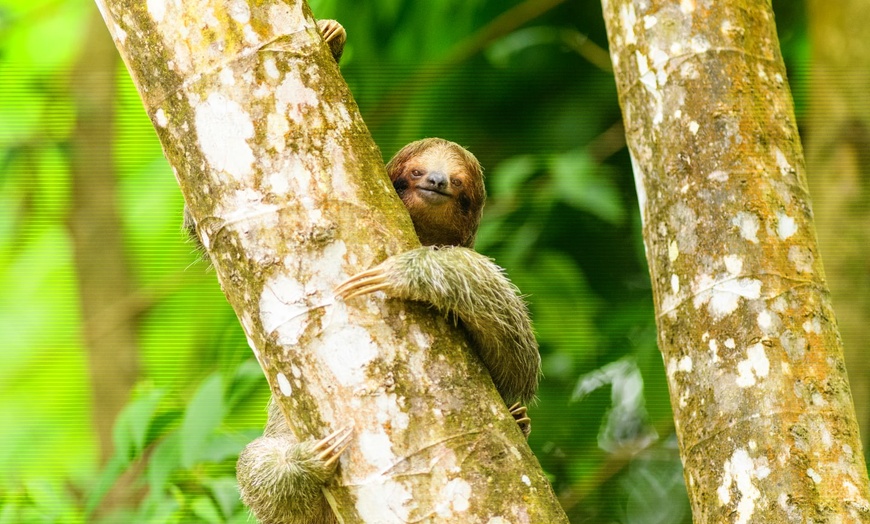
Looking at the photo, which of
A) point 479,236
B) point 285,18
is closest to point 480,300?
point 285,18

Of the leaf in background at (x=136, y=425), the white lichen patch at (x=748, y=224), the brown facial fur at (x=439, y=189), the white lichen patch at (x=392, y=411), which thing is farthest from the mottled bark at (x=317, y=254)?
the leaf in background at (x=136, y=425)

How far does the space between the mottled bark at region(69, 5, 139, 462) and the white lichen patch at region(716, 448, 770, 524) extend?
18.3 ft

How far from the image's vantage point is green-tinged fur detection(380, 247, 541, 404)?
3.02m

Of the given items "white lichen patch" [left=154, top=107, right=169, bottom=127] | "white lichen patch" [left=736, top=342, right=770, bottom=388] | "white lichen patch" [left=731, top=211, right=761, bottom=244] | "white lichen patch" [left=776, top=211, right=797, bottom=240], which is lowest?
"white lichen patch" [left=736, top=342, right=770, bottom=388]

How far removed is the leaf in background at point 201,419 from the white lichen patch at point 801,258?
249cm

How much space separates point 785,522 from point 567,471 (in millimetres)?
3766

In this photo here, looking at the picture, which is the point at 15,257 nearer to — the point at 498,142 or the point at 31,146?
the point at 31,146

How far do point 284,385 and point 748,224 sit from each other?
1.71 meters

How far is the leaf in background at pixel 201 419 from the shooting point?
14.1ft

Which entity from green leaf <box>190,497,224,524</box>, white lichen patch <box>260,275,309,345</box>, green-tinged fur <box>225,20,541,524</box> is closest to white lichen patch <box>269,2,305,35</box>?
green-tinged fur <box>225,20,541,524</box>

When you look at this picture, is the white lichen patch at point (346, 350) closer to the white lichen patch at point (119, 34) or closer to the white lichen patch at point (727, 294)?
the white lichen patch at point (119, 34)

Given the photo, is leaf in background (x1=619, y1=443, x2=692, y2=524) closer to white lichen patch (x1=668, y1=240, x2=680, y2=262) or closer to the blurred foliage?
the blurred foliage

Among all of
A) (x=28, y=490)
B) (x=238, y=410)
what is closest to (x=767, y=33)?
(x=238, y=410)

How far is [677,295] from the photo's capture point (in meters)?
3.50
